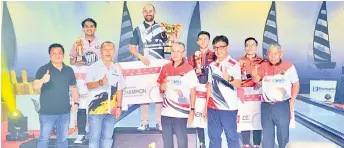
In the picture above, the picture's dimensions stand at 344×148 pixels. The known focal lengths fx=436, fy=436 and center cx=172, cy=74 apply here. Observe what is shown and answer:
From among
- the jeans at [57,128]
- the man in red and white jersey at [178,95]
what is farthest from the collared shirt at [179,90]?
the jeans at [57,128]

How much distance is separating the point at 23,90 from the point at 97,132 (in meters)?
0.82

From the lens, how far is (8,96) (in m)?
4.21

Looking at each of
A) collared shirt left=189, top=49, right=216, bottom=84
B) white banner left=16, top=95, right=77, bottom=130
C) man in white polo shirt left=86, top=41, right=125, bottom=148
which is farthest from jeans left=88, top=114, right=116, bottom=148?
collared shirt left=189, top=49, right=216, bottom=84

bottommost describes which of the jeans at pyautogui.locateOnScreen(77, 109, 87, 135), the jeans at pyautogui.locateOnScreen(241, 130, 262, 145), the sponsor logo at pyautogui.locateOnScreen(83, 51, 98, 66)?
the jeans at pyautogui.locateOnScreen(241, 130, 262, 145)

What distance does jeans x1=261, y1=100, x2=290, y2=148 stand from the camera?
405 centimetres

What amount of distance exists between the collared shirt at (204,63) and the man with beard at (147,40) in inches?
13.6

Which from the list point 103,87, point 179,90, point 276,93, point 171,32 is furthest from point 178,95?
point 276,93

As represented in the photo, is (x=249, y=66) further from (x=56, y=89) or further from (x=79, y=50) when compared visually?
(x=56, y=89)

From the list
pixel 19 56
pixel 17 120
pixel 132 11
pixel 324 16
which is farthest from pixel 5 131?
pixel 324 16

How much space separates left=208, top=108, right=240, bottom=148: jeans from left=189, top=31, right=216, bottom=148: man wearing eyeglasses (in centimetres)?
10

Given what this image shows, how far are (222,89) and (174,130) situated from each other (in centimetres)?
59

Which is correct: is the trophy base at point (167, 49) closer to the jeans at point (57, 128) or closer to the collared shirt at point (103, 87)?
the collared shirt at point (103, 87)

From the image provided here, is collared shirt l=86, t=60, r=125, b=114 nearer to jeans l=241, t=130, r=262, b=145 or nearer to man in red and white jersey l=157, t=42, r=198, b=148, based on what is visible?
man in red and white jersey l=157, t=42, r=198, b=148

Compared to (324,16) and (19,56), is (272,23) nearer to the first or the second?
(324,16)
